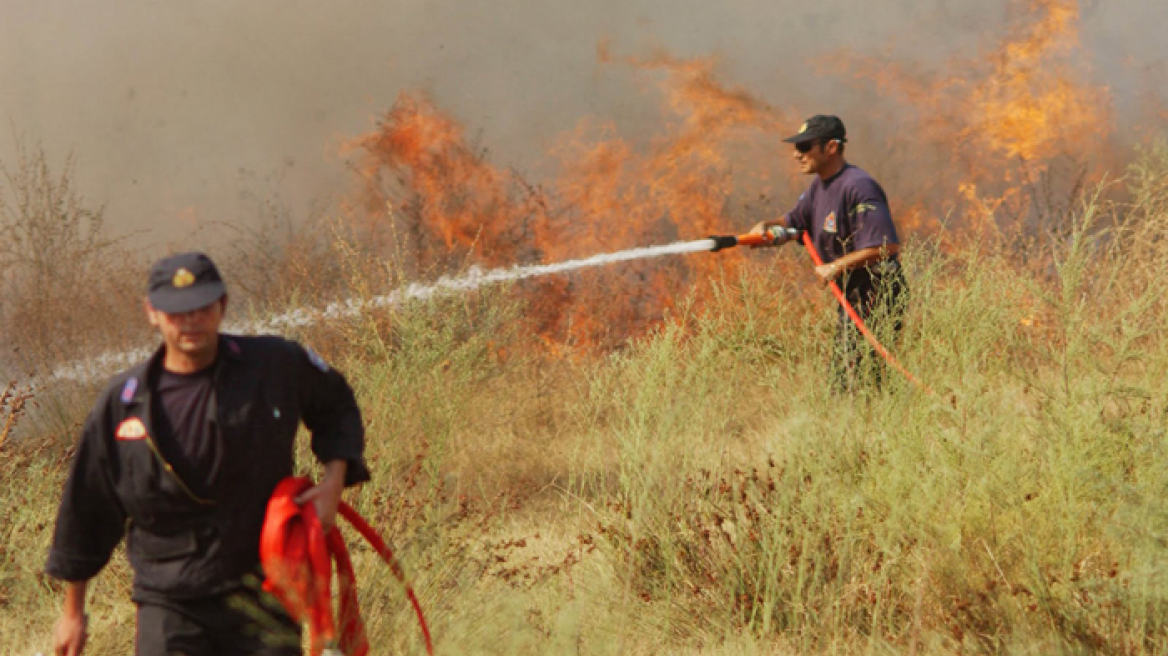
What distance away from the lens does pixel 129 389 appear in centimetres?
244

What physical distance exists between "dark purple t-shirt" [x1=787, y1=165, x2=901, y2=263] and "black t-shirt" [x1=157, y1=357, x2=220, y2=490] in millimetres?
3544

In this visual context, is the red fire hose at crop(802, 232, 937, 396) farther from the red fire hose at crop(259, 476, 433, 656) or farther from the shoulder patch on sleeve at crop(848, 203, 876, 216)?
the red fire hose at crop(259, 476, 433, 656)

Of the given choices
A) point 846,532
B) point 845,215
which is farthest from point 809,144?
point 846,532

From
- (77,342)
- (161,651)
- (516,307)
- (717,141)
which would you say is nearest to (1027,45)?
(717,141)

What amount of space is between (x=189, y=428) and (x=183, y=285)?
1.06 ft

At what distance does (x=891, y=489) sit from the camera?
3361 mm

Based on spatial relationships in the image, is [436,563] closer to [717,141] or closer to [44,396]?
[44,396]

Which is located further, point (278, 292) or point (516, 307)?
point (278, 292)

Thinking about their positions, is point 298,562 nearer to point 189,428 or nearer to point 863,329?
point 189,428

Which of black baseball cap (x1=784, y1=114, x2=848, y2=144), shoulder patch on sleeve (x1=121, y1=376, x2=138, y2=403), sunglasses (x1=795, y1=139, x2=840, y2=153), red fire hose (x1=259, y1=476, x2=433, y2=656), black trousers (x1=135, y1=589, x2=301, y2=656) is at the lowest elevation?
black trousers (x1=135, y1=589, x2=301, y2=656)

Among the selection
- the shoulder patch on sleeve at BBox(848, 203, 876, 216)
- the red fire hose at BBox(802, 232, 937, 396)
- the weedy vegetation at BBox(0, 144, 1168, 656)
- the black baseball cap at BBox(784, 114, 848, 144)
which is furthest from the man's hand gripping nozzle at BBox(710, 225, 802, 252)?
the weedy vegetation at BBox(0, 144, 1168, 656)

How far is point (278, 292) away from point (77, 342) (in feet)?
5.17

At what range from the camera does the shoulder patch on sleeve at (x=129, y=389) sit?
2.43m

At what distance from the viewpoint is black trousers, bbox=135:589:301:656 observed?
2.43 m
